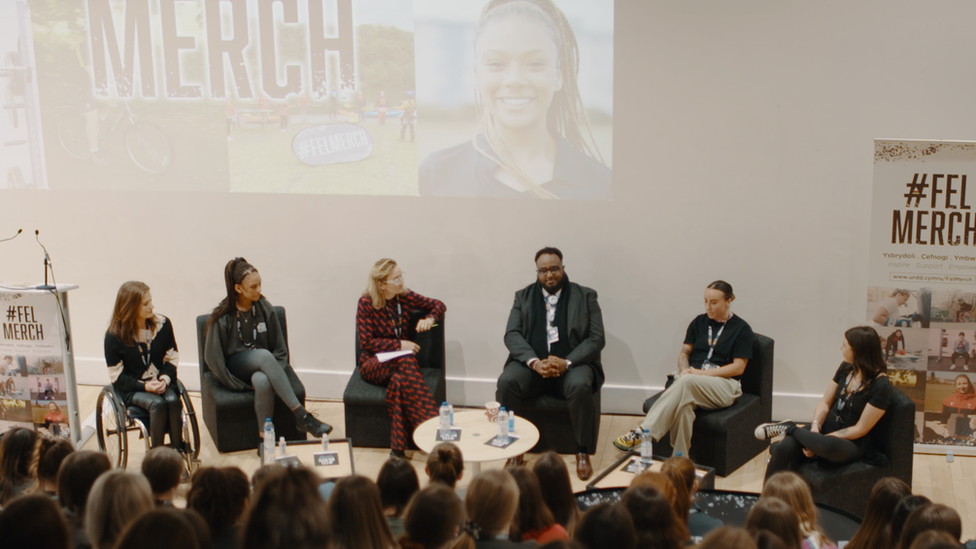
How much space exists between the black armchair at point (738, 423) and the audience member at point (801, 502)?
1.72 metres

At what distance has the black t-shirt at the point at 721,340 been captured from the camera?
4.92m

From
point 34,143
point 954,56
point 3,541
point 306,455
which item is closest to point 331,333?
point 306,455

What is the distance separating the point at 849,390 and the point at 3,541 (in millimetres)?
3709

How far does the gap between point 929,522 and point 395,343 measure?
3278 mm

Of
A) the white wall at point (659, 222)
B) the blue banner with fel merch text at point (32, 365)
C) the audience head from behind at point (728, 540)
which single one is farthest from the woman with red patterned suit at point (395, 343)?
the audience head from behind at point (728, 540)

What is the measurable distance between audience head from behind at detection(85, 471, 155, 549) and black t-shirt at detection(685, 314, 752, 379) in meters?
3.37

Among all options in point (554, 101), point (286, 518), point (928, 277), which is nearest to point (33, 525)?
point (286, 518)

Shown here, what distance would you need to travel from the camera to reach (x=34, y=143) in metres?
6.17

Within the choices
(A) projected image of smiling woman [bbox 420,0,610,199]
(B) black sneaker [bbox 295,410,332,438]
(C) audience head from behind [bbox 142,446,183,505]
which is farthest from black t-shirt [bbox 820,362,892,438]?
(C) audience head from behind [bbox 142,446,183,505]

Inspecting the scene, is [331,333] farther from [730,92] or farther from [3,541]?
[3,541]

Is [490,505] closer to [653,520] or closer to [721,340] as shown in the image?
[653,520]

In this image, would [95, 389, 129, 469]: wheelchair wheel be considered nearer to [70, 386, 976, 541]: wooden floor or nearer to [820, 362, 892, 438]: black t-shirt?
[70, 386, 976, 541]: wooden floor

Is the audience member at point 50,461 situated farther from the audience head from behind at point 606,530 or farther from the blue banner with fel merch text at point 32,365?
the audience head from behind at point 606,530

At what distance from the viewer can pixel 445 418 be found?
14.9 feet
